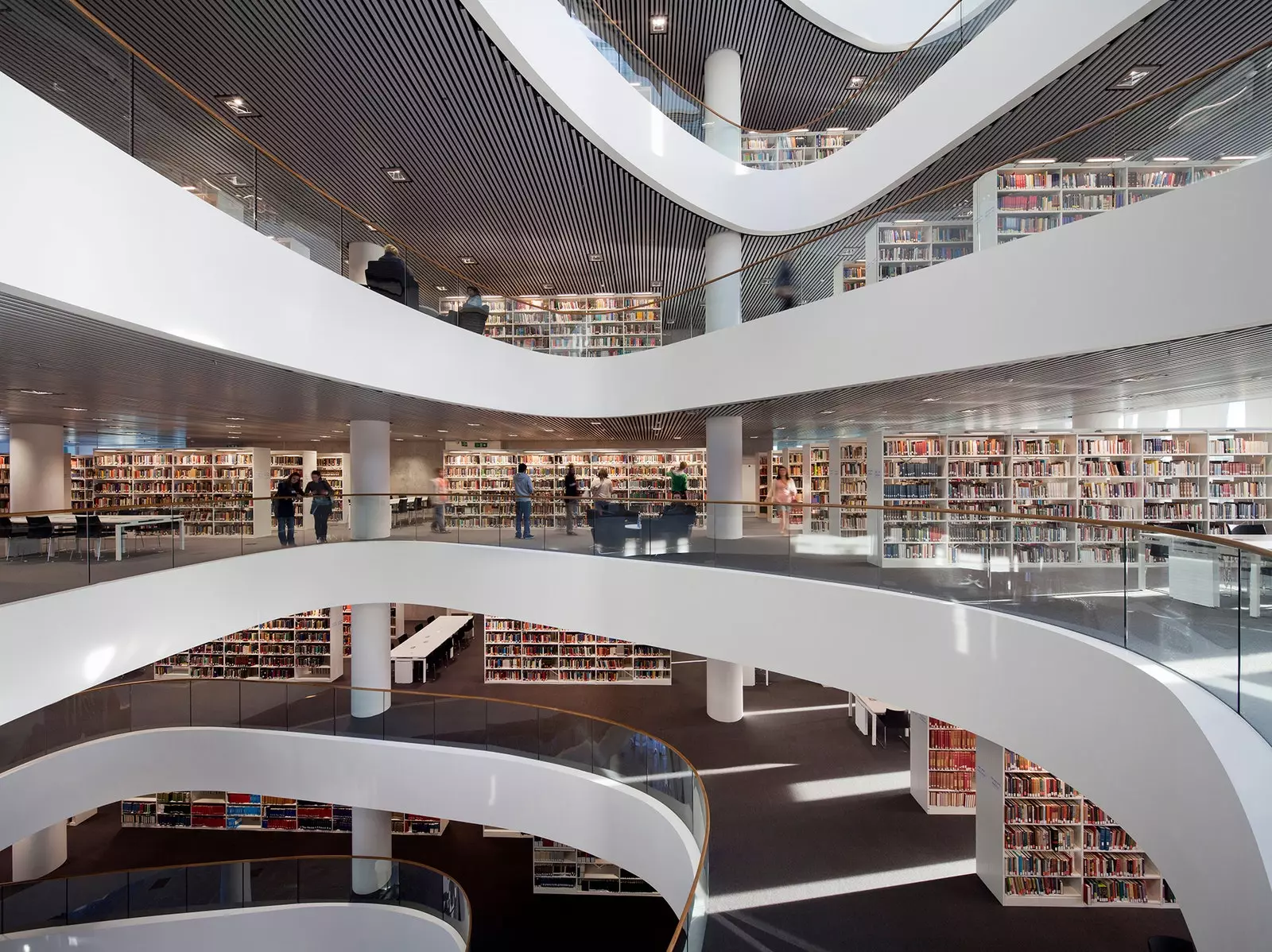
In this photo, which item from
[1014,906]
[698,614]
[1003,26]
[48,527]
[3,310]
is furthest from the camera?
[698,614]

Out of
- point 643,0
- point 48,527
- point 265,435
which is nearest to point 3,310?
point 48,527

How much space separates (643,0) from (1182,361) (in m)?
6.80

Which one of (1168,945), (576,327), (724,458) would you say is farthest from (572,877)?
(576,327)

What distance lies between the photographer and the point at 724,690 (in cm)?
925

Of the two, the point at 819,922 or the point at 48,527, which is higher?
the point at 48,527

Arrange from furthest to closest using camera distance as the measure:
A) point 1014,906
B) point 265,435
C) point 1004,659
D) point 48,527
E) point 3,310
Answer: point 265,435 → point 1014,906 → point 48,527 → point 1004,659 → point 3,310

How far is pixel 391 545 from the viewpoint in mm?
7883

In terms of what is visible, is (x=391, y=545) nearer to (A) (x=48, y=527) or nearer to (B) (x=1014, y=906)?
(A) (x=48, y=527)

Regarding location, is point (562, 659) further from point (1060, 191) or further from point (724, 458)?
point (1060, 191)

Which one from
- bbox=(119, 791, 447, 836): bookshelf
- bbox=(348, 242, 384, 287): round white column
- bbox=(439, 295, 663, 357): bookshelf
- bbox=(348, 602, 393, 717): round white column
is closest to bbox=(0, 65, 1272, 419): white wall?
bbox=(348, 242, 384, 287): round white column

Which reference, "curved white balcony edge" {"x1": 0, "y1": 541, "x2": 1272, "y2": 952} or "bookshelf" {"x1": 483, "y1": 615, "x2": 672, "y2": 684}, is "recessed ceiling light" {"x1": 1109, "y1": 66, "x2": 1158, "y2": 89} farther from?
"bookshelf" {"x1": 483, "y1": 615, "x2": 672, "y2": 684}

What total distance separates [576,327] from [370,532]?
357 cm

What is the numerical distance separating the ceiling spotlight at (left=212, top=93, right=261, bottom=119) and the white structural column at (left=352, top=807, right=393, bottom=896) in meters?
7.69

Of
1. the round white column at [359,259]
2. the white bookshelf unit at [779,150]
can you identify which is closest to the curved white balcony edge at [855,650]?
the round white column at [359,259]
